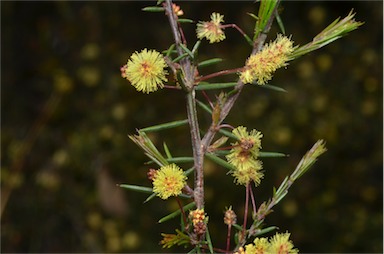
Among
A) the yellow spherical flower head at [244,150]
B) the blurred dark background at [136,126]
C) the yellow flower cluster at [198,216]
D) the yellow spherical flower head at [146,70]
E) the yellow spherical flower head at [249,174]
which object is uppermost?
the blurred dark background at [136,126]

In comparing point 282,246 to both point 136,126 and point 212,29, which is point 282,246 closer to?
point 212,29

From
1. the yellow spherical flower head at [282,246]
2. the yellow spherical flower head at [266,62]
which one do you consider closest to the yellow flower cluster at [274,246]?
the yellow spherical flower head at [282,246]

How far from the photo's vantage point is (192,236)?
42 cm

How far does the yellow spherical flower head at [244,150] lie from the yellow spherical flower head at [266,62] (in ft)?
0.13

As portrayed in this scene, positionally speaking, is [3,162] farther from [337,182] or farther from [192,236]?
[192,236]

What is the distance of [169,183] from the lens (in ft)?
1.36

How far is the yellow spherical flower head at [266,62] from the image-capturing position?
43cm

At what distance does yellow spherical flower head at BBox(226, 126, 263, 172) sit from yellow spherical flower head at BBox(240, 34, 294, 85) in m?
0.04

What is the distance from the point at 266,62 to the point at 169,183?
106 millimetres

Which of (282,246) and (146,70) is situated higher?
(146,70)

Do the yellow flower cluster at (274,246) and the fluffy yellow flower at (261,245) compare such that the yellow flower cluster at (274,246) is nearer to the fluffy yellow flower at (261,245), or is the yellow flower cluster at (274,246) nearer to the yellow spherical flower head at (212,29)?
the fluffy yellow flower at (261,245)

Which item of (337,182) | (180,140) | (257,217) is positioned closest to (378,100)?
(337,182)

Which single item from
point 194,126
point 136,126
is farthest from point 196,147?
point 136,126

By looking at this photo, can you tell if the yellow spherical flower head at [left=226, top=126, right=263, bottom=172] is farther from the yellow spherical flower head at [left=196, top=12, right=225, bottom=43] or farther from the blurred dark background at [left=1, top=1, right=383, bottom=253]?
the blurred dark background at [left=1, top=1, right=383, bottom=253]
